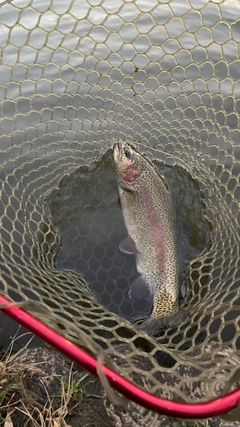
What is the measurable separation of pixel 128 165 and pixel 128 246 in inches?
32.6

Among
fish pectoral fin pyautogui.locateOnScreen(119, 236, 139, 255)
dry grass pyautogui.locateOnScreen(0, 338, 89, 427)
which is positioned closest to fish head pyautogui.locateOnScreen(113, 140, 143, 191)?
fish pectoral fin pyautogui.locateOnScreen(119, 236, 139, 255)

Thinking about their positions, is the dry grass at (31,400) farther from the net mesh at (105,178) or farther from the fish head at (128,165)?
the fish head at (128,165)

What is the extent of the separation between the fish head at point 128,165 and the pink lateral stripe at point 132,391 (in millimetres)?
2629

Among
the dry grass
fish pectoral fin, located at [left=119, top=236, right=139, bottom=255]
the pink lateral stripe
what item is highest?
the pink lateral stripe

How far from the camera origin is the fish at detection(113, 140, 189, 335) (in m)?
3.16

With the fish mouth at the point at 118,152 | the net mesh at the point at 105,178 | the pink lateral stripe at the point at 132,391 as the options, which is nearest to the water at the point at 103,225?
the net mesh at the point at 105,178

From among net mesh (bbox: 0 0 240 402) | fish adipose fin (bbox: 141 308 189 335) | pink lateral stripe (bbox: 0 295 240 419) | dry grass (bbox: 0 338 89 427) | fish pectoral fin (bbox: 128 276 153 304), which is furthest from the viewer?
fish pectoral fin (bbox: 128 276 153 304)

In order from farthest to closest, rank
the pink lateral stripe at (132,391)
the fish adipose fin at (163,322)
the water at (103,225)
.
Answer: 1. the water at (103,225)
2. the fish adipose fin at (163,322)
3. the pink lateral stripe at (132,391)

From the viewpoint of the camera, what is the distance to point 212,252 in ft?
11.5

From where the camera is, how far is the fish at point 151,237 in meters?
3.16

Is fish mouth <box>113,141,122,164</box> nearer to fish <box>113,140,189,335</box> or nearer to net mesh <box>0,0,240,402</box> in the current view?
fish <box>113,140,189,335</box>

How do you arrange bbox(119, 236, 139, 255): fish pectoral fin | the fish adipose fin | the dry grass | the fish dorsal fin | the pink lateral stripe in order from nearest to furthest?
the pink lateral stripe
the dry grass
the fish adipose fin
bbox(119, 236, 139, 255): fish pectoral fin
the fish dorsal fin

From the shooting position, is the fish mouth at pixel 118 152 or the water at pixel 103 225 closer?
the water at pixel 103 225

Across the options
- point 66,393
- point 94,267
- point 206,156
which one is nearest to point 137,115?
point 206,156
